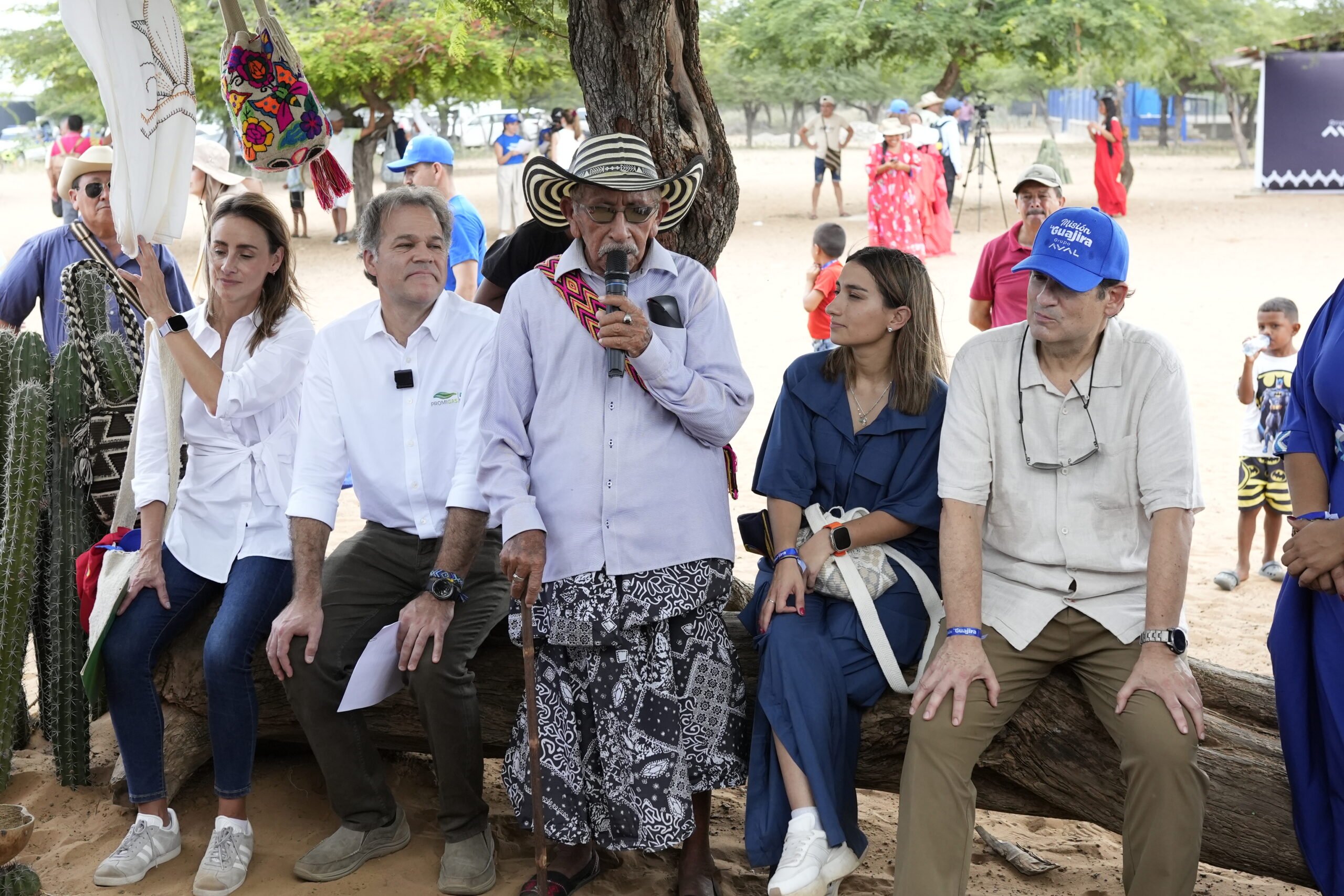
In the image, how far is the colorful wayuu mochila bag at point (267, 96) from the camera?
14.0ft

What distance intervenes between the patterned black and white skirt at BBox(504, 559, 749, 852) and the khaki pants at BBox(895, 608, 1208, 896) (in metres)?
0.57

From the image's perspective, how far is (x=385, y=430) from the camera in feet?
12.0

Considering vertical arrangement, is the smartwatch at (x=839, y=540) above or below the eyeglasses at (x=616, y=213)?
below

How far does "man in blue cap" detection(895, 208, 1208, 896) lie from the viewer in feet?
9.67

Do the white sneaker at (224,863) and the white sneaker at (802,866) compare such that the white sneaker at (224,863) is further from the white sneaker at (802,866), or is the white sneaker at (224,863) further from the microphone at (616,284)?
the microphone at (616,284)

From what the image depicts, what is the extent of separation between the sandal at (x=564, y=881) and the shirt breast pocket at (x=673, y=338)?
4.68ft

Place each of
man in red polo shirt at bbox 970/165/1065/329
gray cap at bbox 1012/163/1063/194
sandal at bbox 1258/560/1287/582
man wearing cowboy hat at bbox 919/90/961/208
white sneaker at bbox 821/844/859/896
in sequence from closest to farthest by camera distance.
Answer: white sneaker at bbox 821/844/859/896
man in red polo shirt at bbox 970/165/1065/329
gray cap at bbox 1012/163/1063/194
sandal at bbox 1258/560/1287/582
man wearing cowboy hat at bbox 919/90/961/208

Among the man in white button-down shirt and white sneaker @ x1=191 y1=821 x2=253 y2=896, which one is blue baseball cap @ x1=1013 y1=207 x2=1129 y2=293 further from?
white sneaker @ x1=191 y1=821 x2=253 y2=896

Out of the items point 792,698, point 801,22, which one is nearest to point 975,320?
point 792,698

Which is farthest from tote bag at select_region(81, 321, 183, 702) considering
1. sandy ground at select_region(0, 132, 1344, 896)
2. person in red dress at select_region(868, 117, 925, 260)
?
person in red dress at select_region(868, 117, 925, 260)

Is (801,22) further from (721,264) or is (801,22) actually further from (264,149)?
(264,149)

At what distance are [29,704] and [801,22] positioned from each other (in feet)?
67.2

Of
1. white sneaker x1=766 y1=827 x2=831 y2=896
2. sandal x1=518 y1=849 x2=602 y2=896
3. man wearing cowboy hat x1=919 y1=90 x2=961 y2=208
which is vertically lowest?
sandal x1=518 y1=849 x2=602 y2=896

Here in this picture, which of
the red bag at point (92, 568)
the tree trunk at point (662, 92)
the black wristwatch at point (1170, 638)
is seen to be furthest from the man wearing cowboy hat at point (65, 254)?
the black wristwatch at point (1170, 638)
